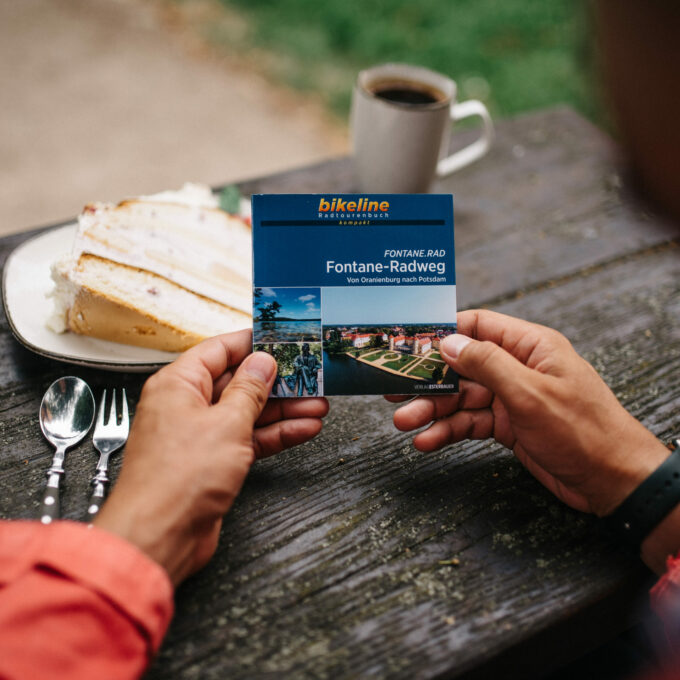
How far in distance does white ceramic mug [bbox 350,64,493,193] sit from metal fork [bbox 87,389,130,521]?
766mm

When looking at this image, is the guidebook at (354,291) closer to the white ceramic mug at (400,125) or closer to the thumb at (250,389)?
the thumb at (250,389)

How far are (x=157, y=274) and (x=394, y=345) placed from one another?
0.49m

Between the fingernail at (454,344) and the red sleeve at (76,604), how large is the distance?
467 millimetres

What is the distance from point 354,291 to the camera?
0.91 m

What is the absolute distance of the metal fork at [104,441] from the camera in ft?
2.77

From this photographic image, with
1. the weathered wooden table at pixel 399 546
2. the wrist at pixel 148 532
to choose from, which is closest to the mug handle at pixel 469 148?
the weathered wooden table at pixel 399 546

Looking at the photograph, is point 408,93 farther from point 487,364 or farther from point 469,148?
point 487,364

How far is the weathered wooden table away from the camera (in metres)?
0.72

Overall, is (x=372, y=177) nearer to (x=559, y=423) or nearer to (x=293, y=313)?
(x=293, y=313)

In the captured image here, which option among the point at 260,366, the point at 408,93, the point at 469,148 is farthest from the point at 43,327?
the point at 469,148

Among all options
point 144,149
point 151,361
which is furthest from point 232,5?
point 151,361

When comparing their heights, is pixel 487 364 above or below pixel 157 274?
above

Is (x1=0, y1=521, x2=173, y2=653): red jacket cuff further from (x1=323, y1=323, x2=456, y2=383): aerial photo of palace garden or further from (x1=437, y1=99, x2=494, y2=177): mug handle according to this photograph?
(x1=437, y1=99, x2=494, y2=177): mug handle

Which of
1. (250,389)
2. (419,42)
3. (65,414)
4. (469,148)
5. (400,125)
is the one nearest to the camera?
(250,389)
